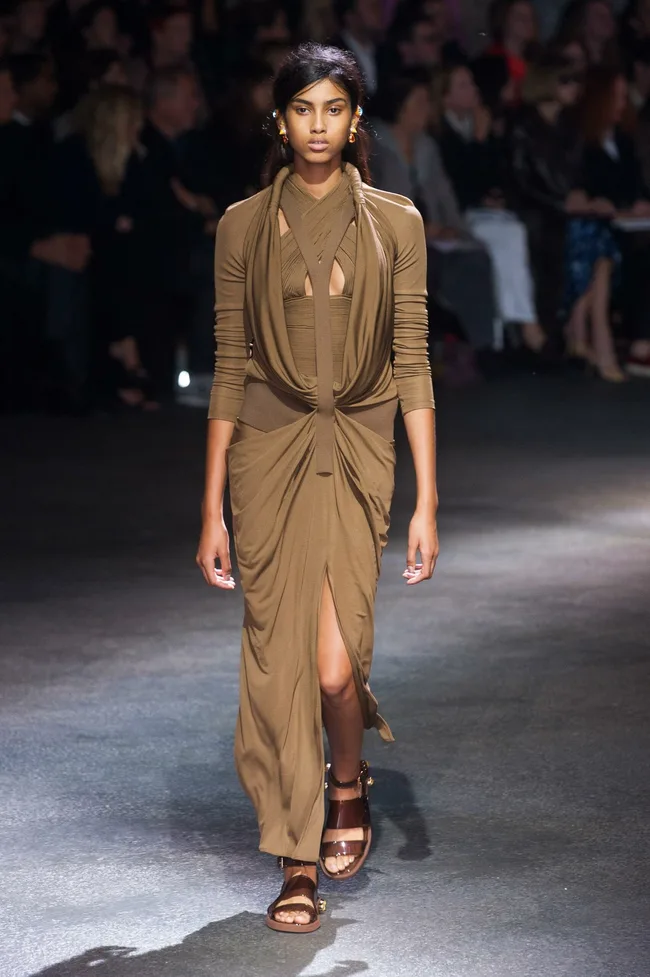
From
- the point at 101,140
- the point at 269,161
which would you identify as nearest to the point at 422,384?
the point at 269,161

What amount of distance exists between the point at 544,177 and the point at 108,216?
383 cm

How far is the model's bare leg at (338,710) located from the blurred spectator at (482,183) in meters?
9.65

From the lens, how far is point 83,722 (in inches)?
179

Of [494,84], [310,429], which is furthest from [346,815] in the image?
[494,84]

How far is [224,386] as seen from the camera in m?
3.38

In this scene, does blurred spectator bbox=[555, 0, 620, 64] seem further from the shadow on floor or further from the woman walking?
the shadow on floor

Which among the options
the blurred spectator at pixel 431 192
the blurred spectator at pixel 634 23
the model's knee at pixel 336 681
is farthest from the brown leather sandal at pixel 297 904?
the blurred spectator at pixel 634 23

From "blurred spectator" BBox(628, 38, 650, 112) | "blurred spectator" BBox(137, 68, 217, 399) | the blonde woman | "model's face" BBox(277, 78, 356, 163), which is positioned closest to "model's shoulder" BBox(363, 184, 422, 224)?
"model's face" BBox(277, 78, 356, 163)

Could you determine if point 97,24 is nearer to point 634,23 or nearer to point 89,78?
point 89,78

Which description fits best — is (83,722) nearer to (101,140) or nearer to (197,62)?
(101,140)

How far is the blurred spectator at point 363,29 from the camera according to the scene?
12867 mm

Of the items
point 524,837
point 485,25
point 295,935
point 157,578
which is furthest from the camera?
point 485,25

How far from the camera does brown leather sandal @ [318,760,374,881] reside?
11.2 feet

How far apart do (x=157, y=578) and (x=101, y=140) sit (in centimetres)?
513
